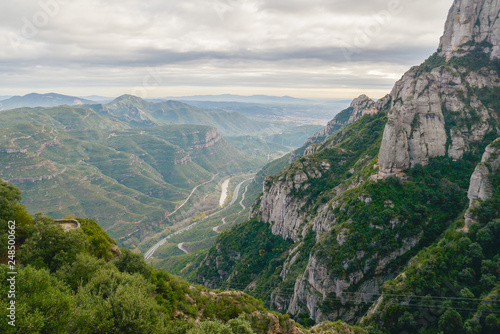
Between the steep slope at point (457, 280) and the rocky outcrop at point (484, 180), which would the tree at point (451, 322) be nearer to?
the steep slope at point (457, 280)

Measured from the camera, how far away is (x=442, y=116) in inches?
3159

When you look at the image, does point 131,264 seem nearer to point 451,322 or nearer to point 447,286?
point 451,322

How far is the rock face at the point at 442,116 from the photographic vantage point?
7606cm

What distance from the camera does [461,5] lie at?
335 feet

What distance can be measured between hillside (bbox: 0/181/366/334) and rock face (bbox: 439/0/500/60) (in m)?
110

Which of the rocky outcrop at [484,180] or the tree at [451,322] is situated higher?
the rocky outcrop at [484,180]

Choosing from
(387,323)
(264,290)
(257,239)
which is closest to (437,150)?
(387,323)

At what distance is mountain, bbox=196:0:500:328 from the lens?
4934 centimetres

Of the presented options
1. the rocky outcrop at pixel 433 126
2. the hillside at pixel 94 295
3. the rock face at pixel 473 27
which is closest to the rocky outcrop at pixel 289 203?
the rocky outcrop at pixel 433 126

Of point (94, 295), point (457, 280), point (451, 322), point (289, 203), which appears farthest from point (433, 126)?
point (94, 295)

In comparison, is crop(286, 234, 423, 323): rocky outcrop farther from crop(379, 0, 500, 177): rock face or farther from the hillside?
crop(379, 0, 500, 177): rock face

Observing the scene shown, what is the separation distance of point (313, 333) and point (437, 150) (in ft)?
212

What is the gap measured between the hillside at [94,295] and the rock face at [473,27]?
110 meters

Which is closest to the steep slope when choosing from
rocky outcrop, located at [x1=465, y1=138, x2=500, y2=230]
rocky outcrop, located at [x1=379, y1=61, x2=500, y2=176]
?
rocky outcrop, located at [x1=465, y1=138, x2=500, y2=230]
